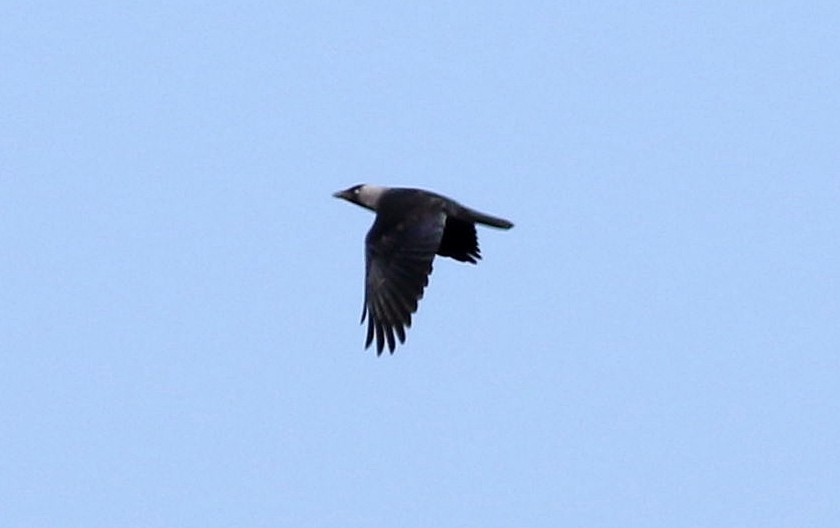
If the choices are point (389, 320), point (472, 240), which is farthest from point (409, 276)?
point (472, 240)

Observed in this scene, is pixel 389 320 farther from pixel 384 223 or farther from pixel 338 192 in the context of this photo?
pixel 338 192

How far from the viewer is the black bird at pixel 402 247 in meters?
18.4

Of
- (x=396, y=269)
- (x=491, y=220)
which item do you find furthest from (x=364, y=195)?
(x=396, y=269)

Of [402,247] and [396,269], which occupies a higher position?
[402,247]

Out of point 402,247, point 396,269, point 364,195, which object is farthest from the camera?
point 364,195

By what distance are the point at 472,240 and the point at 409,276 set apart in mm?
2146

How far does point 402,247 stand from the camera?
18828mm

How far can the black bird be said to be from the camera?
18.4m

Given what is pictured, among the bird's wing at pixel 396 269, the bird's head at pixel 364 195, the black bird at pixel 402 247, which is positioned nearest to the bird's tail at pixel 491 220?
the black bird at pixel 402 247

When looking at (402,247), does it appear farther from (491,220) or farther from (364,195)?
(364,195)

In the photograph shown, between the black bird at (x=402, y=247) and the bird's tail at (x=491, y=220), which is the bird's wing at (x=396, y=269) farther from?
the bird's tail at (x=491, y=220)

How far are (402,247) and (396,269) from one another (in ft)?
0.94

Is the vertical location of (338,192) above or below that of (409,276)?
above

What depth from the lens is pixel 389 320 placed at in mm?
18391
